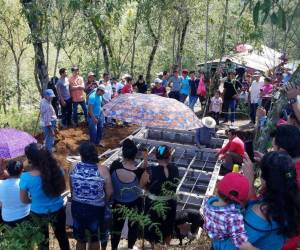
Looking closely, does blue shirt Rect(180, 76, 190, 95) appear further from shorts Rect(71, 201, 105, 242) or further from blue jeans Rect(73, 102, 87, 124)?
shorts Rect(71, 201, 105, 242)

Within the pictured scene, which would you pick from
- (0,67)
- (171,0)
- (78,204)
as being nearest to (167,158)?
(78,204)

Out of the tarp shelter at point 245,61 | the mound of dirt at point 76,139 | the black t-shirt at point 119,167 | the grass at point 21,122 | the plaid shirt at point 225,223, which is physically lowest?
the grass at point 21,122

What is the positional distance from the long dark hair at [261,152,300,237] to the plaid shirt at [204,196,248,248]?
0.22 meters

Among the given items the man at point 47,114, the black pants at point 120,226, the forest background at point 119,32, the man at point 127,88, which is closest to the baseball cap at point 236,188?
the forest background at point 119,32

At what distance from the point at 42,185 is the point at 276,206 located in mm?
2560

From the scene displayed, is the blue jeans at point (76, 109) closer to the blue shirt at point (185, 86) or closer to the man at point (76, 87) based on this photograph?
the man at point (76, 87)

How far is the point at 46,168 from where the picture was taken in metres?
4.27

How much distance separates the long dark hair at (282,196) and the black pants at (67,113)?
8.59m

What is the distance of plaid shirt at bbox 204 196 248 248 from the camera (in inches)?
110

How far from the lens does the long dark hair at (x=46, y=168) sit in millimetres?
4266

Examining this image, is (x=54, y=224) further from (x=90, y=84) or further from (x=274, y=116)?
(x=90, y=84)

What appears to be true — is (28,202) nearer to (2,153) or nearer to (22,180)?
(22,180)

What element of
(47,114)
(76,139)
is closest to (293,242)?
(47,114)

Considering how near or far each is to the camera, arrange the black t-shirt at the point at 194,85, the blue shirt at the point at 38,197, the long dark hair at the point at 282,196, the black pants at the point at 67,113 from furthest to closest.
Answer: the black t-shirt at the point at 194,85 → the black pants at the point at 67,113 → the blue shirt at the point at 38,197 → the long dark hair at the point at 282,196
